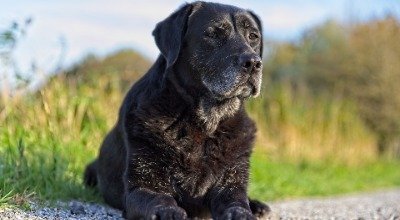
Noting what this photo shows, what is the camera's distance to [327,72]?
25.1m

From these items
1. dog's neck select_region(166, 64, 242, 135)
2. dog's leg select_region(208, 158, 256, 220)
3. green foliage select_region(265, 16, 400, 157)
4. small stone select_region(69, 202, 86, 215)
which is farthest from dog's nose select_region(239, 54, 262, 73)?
green foliage select_region(265, 16, 400, 157)

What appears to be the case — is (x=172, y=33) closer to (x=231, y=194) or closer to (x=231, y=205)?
(x=231, y=194)

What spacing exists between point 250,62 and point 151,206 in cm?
130

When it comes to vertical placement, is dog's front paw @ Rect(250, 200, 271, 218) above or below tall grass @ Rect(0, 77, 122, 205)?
above

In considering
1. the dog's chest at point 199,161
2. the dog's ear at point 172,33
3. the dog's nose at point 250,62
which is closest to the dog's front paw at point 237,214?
the dog's chest at point 199,161

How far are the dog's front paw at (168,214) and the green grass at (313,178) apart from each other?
10.9 ft

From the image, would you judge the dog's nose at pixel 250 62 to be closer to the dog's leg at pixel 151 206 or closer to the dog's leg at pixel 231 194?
the dog's leg at pixel 231 194

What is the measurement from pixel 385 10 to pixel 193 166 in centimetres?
2163

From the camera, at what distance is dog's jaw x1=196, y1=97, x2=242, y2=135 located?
5.77m

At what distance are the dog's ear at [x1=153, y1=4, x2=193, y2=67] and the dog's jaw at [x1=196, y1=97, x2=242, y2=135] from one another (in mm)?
446

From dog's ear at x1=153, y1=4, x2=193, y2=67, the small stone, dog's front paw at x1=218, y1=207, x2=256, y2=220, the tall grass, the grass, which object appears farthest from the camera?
the grass

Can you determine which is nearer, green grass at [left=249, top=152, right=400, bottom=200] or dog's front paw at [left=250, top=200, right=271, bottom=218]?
dog's front paw at [left=250, top=200, right=271, bottom=218]

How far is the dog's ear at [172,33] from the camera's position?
5.71 m

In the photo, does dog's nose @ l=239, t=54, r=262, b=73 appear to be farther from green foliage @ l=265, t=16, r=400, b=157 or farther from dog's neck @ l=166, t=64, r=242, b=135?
green foliage @ l=265, t=16, r=400, b=157
